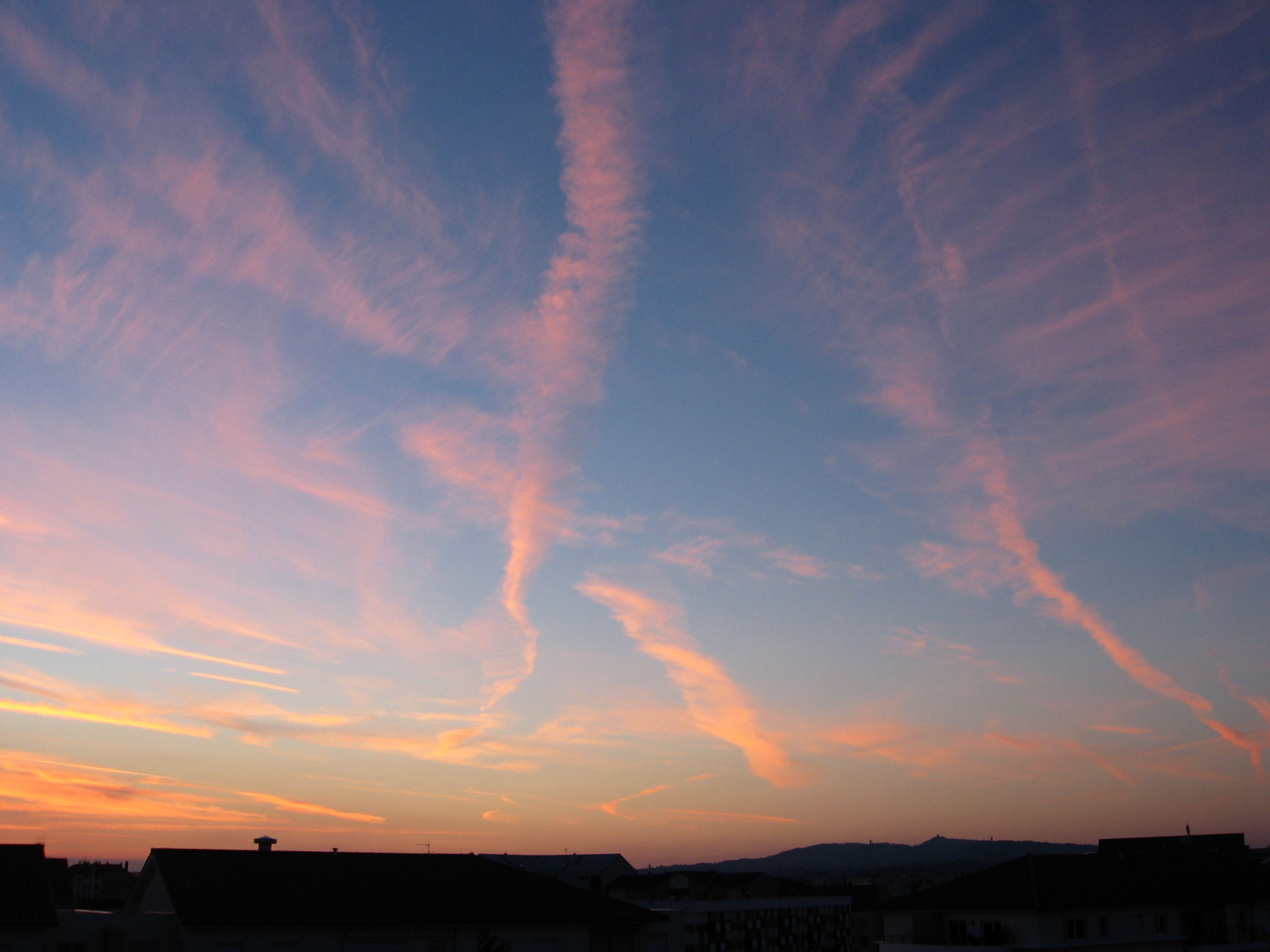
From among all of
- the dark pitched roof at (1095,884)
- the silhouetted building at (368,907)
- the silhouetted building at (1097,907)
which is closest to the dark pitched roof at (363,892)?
the silhouetted building at (368,907)

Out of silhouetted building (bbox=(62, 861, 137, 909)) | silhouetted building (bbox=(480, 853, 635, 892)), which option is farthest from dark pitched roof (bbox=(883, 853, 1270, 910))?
silhouetted building (bbox=(62, 861, 137, 909))

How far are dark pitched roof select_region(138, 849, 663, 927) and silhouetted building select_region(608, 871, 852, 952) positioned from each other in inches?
3363

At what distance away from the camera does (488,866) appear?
52188 millimetres

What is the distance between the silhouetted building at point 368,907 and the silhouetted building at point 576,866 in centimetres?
11773

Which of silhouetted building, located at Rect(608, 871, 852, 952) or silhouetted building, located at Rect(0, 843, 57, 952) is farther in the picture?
silhouetted building, located at Rect(608, 871, 852, 952)

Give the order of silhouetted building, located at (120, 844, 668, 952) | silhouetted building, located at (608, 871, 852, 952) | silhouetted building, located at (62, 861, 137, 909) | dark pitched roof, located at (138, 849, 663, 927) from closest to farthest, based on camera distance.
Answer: silhouetted building, located at (120, 844, 668, 952)
dark pitched roof, located at (138, 849, 663, 927)
silhouetted building, located at (608, 871, 852, 952)
silhouetted building, located at (62, 861, 137, 909)

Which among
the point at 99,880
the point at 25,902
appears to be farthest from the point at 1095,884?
the point at 99,880

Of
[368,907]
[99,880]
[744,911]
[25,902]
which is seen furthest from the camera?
[99,880]

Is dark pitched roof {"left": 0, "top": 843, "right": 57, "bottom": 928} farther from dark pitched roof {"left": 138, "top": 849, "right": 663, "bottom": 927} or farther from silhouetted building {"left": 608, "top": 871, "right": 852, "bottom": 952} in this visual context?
silhouetted building {"left": 608, "top": 871, "right": 852, "bottom": 952}

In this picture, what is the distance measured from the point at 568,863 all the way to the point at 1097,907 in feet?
423

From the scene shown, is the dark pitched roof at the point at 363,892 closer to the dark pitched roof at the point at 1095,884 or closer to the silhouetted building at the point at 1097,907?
the silhouetted building at the point at 1097,907

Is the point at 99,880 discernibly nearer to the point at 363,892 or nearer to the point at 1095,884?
the point at 363,892

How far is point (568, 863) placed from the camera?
17300cm

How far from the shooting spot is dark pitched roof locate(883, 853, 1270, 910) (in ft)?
187
